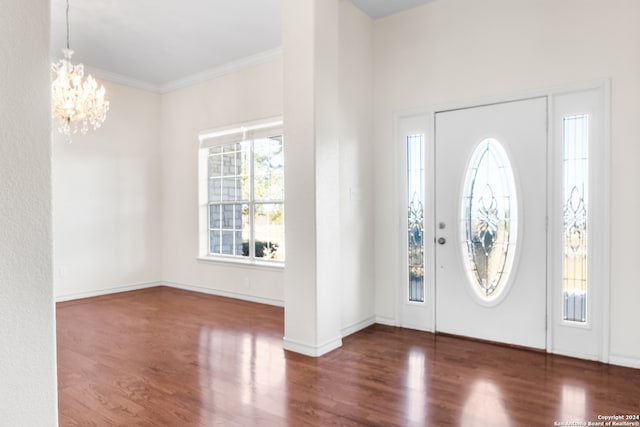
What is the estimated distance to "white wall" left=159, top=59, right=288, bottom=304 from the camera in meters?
5.43

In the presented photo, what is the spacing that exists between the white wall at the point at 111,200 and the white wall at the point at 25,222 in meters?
4.93

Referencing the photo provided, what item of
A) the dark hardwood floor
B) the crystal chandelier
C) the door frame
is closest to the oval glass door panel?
the door frame

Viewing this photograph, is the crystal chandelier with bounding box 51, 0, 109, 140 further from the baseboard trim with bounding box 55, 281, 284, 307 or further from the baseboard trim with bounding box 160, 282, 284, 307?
the baseboard trim with bounding box 160, 282, 284, 307

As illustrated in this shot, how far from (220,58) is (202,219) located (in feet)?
7.73

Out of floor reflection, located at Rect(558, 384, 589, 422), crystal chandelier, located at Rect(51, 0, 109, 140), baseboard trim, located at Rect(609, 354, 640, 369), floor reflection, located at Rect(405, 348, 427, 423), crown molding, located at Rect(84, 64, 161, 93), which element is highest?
crown molding, located at Rect(84, 64, 161, 93)

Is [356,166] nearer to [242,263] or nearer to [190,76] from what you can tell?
[242,263]

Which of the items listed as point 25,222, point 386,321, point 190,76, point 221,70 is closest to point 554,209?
point 386,321

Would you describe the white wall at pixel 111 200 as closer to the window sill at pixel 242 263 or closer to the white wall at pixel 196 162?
the white wall at pixel 196 162

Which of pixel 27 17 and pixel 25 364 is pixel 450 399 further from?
pixel 27 17

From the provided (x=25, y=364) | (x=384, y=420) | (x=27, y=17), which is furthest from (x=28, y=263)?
(x=384, y=420)

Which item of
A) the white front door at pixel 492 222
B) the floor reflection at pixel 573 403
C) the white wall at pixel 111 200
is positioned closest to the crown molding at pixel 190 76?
the white wall at pixel 111 200

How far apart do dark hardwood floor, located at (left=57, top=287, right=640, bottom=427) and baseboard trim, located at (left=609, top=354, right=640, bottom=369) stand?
10 cm

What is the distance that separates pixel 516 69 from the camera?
363cm

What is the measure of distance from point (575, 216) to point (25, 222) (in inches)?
146
